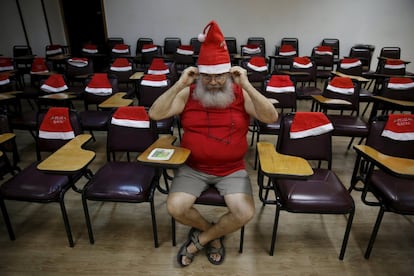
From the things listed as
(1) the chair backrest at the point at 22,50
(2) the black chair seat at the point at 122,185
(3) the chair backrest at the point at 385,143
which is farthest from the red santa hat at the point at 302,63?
(1) the chair backrest at the point at 22,50

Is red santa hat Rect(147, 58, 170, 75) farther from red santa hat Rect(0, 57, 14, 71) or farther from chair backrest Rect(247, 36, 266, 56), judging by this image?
chair backrest Rect(247, 36, 266, 56)

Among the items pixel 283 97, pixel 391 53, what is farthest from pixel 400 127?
pixel 391 53

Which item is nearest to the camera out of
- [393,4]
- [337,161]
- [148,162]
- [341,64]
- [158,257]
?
[148,162]

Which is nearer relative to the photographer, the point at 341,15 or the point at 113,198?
the point at 113,198

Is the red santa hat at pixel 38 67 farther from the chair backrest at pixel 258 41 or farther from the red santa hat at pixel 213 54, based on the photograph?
the chair backrest at pixel 258 41

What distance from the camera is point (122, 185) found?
1.71m

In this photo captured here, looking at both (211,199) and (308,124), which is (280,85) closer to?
(308,124)

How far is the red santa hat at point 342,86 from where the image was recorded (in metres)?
2.94

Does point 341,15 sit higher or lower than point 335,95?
higher

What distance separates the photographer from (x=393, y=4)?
19.3 ft

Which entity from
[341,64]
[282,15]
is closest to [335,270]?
[341,64]

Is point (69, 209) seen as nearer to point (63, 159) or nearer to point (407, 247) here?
point (63, 159)

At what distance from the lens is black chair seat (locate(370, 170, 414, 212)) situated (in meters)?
1.57

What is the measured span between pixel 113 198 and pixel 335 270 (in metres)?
1.51
